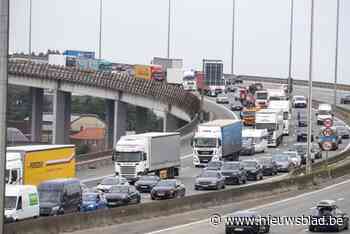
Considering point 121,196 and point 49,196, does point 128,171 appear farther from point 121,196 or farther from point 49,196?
point 49,196

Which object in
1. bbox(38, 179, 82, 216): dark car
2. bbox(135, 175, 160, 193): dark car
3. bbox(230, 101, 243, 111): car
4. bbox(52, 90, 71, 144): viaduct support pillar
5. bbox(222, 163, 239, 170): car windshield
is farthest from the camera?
bbox(230, 101, 243, 111): car

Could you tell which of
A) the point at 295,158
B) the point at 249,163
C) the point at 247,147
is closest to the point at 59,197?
the point at 249,163

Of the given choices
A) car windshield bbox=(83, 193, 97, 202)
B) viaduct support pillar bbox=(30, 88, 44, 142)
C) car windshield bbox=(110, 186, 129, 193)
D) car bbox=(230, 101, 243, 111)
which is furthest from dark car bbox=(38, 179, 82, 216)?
viaduct support pillar bbox=(30, 88, 44, 142)

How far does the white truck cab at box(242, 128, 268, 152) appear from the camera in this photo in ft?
301

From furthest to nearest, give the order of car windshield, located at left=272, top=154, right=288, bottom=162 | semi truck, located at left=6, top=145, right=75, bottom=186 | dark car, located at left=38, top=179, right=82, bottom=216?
car windshield, located at left=272, top=154, right=288, bottom=162 < semi truck, located at left=6, top=145, right=75, bottom=186 < dark car, located at left=38, top=179, right=82, bottom=216

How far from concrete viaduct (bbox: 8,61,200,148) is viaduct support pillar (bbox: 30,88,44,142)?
7304 millimetres

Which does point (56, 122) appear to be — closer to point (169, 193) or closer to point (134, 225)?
point (169, 193)

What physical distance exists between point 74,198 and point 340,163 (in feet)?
131

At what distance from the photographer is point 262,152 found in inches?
3647

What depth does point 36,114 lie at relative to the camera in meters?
136

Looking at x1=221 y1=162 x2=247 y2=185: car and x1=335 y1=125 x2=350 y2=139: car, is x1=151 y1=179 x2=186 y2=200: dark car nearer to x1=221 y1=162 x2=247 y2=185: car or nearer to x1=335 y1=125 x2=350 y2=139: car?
x1=221 y1=162 x2=247 y2=185: car

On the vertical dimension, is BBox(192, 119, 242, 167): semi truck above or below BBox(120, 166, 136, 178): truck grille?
above

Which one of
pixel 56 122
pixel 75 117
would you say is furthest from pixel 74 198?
pixel 75 117

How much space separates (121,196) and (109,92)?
7015 centimetres
